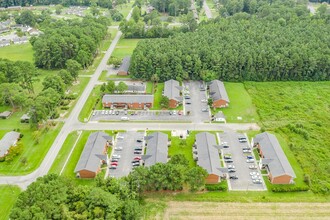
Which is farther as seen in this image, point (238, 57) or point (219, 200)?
point (238, 57)

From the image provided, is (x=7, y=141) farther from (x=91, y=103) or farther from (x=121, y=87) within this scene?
(x=121, y=87)

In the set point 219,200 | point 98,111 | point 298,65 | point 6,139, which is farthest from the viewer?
point 298,65

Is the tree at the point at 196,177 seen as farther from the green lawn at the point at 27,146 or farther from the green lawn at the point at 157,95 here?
the green lawn at the point at 157,95

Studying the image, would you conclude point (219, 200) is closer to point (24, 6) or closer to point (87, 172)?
point (87, 172)

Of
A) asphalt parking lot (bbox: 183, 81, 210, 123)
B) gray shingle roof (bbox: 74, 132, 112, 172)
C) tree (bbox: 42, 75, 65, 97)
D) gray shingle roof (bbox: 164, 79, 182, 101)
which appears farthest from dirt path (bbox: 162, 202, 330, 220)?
tree (bbox: 42, 75, 65, 97)

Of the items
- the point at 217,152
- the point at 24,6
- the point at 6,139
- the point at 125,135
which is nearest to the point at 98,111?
the point at 125,135

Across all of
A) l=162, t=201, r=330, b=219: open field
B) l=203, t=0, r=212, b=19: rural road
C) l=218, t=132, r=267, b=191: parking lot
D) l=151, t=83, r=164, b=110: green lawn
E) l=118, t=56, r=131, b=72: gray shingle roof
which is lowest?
l=162, t=201, r=330, b=219: open field

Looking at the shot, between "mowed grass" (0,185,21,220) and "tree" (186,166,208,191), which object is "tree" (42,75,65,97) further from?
"tree" (186,166,208,191)
